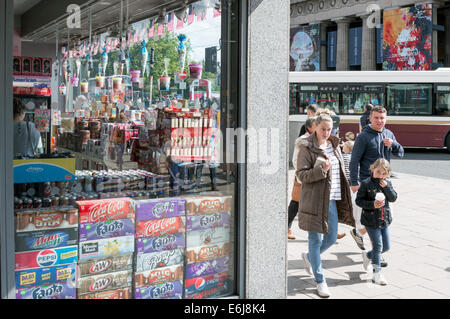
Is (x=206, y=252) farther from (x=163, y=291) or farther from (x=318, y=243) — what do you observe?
(x=318, y=243)

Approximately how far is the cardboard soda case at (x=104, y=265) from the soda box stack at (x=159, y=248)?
0.09m

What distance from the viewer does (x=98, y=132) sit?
5137 millimetres

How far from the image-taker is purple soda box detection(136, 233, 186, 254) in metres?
4.21

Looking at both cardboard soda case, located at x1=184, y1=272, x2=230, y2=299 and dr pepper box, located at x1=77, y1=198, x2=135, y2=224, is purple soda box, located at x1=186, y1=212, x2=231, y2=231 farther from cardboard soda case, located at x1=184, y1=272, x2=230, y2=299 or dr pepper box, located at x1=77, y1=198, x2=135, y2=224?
dr pepper box, located at x1=77, y1=198, x2=135, y2=224

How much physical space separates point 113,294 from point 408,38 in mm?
37419

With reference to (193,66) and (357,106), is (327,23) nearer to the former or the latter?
(357,106)

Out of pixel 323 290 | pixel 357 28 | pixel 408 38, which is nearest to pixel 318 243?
pixel 323 290

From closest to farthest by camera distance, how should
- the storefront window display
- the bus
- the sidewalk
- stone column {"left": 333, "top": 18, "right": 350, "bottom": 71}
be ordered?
the storefront window display → the sidewalk → the bus → stone column {"left": 333, "top": 18, "right": 350, "bottom": 71}

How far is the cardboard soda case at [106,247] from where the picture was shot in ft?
12.9

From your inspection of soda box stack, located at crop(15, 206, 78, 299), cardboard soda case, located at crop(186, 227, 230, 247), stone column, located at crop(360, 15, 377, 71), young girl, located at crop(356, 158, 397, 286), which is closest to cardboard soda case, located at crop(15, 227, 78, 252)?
soda box stack, located at crop(15, 206, 78, 299)

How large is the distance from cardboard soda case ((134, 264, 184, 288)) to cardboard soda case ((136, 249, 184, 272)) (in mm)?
32

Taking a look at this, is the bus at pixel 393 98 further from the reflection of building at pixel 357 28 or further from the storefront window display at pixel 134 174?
the reflection of building at pixel 357 28

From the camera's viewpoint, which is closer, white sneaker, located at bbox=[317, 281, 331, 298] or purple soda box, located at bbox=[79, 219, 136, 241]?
purple soda box, located at bbox=[79, 219, 136, 241]

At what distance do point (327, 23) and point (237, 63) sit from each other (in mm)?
47192
